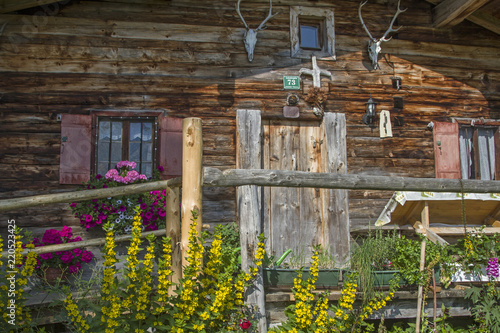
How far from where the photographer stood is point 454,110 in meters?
7.68

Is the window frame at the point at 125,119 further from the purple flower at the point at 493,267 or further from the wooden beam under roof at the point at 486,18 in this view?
the wooden beam under roof at the point at 486,18

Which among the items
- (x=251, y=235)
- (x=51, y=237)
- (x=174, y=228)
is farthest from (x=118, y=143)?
(x=251, y=235)

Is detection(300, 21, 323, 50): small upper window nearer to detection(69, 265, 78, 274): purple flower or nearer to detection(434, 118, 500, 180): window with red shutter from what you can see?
detection(434, 118, 500, 180): window with red shutter

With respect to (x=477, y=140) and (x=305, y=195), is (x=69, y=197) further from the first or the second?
(x=477, y=140)

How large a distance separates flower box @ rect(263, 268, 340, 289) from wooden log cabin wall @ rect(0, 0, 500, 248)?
2861mm

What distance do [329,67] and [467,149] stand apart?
2.73 meters

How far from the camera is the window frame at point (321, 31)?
7.28 meters

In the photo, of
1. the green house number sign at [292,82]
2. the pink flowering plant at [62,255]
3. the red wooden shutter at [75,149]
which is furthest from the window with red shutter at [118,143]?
the green house number sign at [292,82]

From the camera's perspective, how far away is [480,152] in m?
7.65

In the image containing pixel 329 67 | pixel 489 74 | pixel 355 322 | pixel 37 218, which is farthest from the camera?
pixel 489 74

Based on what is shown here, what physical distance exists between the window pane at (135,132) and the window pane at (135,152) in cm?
8

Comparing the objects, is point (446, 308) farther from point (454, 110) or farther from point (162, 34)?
point (162, 34)

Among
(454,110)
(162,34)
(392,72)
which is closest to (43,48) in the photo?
(162,34)

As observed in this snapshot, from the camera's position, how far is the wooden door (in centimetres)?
687
